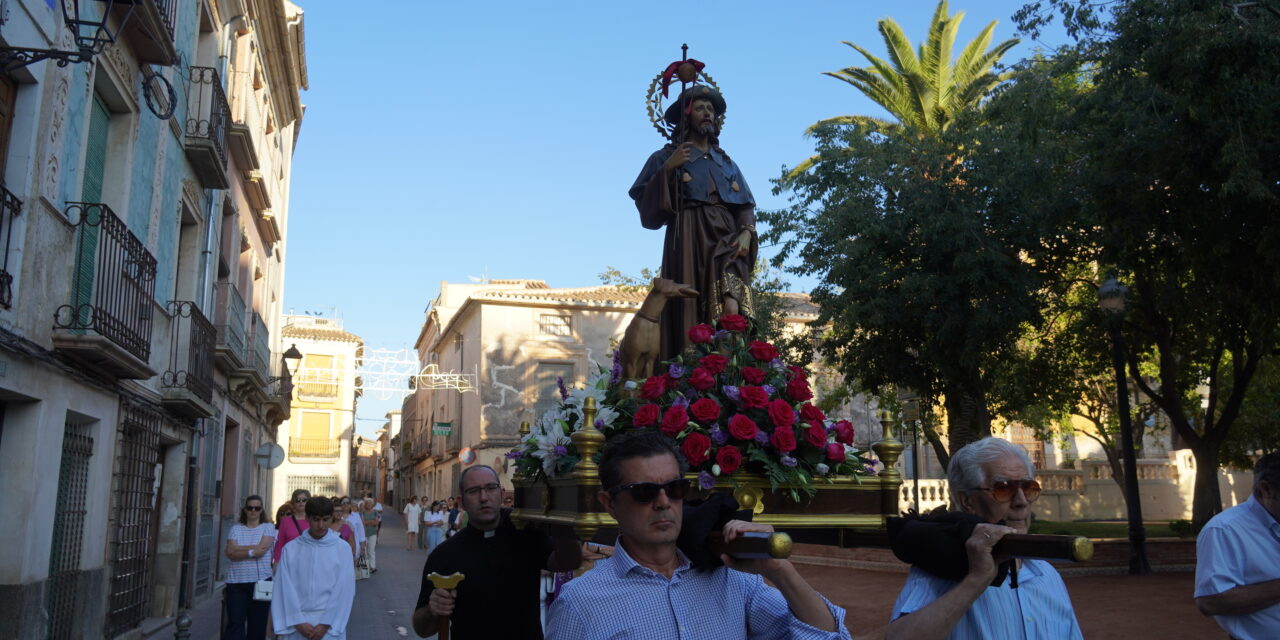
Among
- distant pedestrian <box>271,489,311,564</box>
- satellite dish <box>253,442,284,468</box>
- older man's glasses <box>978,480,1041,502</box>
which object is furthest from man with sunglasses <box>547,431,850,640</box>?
satellite dish <box>253,442,284,468</box>

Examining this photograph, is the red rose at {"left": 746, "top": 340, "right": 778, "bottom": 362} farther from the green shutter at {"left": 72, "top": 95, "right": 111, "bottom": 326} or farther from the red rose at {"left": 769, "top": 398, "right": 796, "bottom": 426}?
the green shutter at {"left": 72, "top": 95, "right": 111, "bottom": 326}

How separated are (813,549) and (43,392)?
17.6m

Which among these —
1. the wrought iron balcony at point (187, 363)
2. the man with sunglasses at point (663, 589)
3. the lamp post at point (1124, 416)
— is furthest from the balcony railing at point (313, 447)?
the man with sunglasses at point (663, 589)

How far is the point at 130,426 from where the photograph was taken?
1210 centimetres

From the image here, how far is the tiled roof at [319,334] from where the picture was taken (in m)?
51.1

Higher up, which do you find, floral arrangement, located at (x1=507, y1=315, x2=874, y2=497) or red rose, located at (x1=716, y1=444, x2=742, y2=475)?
floral arrangement, located at (x1=507, y1=315, x2=874, y2=497)

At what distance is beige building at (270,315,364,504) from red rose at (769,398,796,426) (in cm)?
4687

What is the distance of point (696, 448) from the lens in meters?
3.92

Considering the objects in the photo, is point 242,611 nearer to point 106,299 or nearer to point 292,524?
point 292,524

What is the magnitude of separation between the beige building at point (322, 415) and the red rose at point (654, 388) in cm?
4653

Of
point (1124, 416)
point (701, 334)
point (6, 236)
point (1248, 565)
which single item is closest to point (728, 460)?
point (701, 334)

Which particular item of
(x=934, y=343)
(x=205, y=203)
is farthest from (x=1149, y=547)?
(x=205, y=203)

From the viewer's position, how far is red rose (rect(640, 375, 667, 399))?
4.30 meters

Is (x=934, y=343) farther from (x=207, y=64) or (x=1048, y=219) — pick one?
(x=207, y=64)
